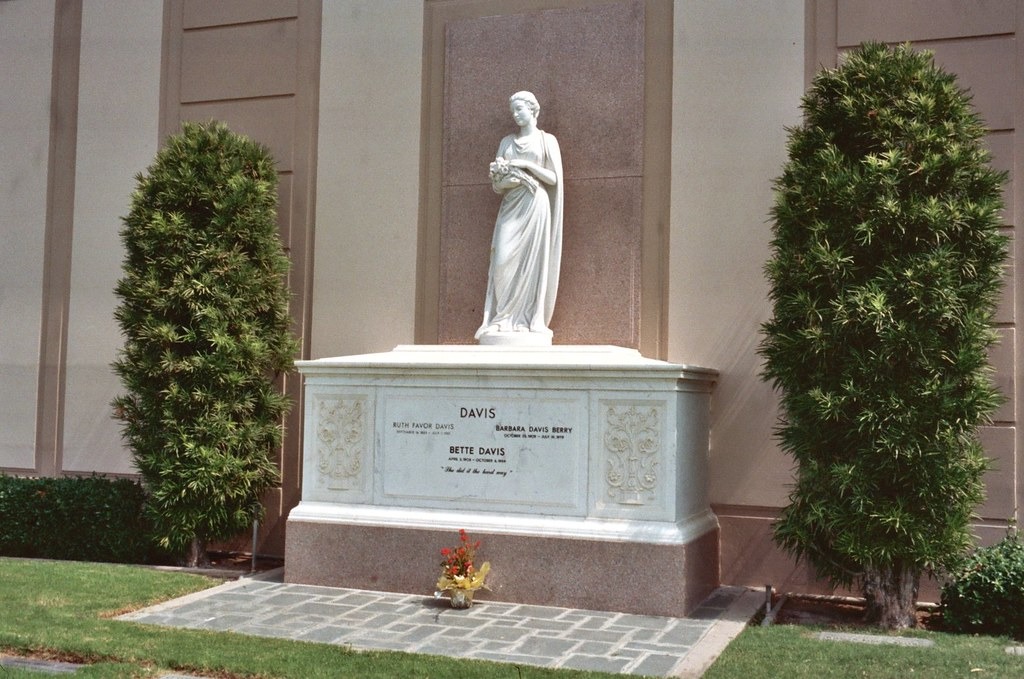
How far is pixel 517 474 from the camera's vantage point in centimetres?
845

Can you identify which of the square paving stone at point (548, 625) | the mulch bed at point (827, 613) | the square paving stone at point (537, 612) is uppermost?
the square paving stone at point (548, 625)

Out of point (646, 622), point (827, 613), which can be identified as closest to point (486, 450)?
point (646, 622)

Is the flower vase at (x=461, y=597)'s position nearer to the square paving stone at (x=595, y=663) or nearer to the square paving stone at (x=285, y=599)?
the square paving stone at (x=285, y=599)

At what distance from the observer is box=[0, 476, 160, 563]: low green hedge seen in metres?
10.2

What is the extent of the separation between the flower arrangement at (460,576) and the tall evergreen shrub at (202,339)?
8.88 feet

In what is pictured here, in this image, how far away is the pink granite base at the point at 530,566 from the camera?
312 inches

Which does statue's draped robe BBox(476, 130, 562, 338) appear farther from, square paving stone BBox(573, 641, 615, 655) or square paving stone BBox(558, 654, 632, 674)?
square paving stone BBox(558, 654, 632, 674)

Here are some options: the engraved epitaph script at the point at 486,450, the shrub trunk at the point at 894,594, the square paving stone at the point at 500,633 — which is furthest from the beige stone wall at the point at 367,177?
the shrub trunk at the point at 894,594

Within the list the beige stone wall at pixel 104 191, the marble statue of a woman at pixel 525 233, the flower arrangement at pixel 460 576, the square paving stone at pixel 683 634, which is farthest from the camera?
the beige stone wall at pixel 104 191

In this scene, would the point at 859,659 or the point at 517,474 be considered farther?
the point at 517,474

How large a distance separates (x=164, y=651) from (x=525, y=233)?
4827 mm

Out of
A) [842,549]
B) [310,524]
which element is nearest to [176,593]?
[310,524]

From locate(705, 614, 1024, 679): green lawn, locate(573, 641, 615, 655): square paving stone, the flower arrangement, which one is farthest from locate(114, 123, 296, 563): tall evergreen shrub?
locate(705, 614, 1024, 679): green lawn

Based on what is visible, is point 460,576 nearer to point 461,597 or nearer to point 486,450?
point 461,597
